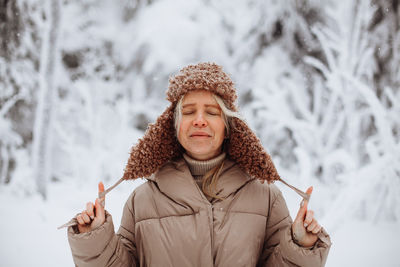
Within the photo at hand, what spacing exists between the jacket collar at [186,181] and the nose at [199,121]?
25 centimetres

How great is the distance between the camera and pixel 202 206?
53.2 inches

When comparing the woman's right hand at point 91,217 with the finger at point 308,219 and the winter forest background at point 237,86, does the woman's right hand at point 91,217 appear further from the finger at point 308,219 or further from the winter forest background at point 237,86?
the winter forest background at point 237,86

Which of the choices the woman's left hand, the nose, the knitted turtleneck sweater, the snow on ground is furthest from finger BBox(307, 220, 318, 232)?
the snow on ground

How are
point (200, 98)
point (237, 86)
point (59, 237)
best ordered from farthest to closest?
point (237, 86), point (59, 237), point (200, 98)

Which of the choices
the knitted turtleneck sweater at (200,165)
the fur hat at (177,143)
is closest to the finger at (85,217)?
the fur hat at (177,143)

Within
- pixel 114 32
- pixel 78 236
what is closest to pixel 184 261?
pixel 78 236

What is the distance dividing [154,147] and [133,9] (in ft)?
18.6

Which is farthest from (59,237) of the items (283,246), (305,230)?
(305,230)

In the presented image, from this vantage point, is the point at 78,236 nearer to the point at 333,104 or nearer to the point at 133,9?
the point at 333,104

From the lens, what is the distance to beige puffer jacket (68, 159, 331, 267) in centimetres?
126

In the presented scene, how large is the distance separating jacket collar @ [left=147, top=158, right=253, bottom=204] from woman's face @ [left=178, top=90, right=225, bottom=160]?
0.13 meters

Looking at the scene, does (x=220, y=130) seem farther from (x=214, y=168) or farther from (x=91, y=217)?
(x=91, y=217)

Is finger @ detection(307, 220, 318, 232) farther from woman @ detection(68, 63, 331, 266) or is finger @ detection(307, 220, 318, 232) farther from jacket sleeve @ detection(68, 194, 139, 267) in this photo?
jacket sleeve @ detection(68, 194, 139, 267)

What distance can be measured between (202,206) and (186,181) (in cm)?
15
